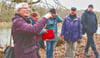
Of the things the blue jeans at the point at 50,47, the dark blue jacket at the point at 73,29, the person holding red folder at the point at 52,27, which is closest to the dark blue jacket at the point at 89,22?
the dark blue jacket at the point at 73,29

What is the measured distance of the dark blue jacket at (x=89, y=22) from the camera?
6562mm

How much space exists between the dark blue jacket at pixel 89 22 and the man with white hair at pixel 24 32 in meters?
3.70

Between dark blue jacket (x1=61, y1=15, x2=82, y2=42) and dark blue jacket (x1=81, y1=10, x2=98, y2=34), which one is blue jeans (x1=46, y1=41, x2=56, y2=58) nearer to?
dark blue jacket (x1=61, y1=15, x2=82, y2=42)

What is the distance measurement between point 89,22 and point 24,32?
393cm

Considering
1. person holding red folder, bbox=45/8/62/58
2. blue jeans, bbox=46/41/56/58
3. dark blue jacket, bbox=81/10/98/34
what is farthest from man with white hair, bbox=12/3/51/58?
dark blue jacket, bbox=81/10/98/34

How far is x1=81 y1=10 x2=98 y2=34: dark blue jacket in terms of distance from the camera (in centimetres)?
656

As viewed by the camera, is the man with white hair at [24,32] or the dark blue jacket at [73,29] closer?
the man with white hair at [24,32]

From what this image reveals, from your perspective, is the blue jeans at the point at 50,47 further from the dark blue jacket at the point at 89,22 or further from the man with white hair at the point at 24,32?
the man with white hair at the point at 24,32

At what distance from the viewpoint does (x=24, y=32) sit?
9.68 ft

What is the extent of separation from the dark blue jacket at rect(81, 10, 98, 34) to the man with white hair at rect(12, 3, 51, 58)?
3.70 metres

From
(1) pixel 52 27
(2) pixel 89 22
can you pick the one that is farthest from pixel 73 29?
(2) pixel 89 22

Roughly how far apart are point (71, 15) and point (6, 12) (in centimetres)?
343

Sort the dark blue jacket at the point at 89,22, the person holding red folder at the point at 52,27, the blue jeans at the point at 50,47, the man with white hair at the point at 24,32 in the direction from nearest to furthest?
the man with white hair at the point at 24,32 → the person holding red folder at the point at 52,27 → the blue jeans at the point at 50,47 → the dark blue jacket at the point at 89,22

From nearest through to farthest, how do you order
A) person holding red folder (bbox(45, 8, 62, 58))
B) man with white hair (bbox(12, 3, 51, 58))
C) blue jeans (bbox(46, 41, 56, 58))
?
man with white hair (bbox(12, 3, 51, 58)) → person holding red folder (bbox(45, 8, 62, 58)) → blue jeans (bbox(46, 41, 56, 58))
